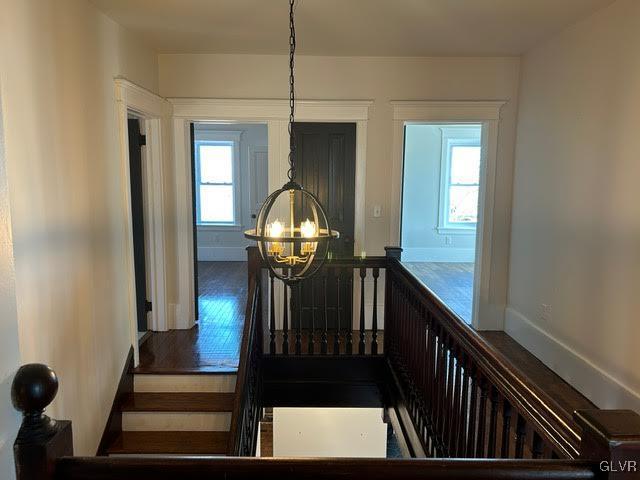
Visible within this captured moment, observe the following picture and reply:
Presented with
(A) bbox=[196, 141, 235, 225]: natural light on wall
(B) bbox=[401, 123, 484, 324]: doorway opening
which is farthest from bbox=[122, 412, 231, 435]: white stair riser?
(B) bbox=[401, 123, 484, 324]: doorway opening

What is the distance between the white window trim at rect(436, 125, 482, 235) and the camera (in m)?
8.78

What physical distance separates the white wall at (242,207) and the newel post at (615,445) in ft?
24.8

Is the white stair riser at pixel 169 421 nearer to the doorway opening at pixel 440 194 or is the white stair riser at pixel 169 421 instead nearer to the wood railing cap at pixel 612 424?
the wood railing cap at pixel 612 424

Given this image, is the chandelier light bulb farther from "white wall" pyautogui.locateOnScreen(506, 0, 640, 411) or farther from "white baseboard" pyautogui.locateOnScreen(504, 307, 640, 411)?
"white baseboard" pyautogui.locateOnScreen(504, 307, 640, 411)

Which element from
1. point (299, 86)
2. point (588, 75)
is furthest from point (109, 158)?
point (588, 75)

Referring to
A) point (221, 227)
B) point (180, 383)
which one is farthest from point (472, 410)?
point (221, 227)

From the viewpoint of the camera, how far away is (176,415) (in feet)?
11.4

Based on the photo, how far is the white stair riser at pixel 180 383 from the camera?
364 cm

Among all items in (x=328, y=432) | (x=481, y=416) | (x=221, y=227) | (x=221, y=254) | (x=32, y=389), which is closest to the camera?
(x=32, y=389)

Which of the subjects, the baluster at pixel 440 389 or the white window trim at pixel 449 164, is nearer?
the baluster at pixel 440 389

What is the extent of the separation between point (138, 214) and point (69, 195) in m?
1.72

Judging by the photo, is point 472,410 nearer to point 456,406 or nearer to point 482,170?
point 456,406

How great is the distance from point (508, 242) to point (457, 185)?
4.56 metres

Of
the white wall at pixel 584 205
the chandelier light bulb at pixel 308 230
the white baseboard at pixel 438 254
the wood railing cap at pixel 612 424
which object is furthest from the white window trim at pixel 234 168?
the wood railing cap at pixel 612 424
